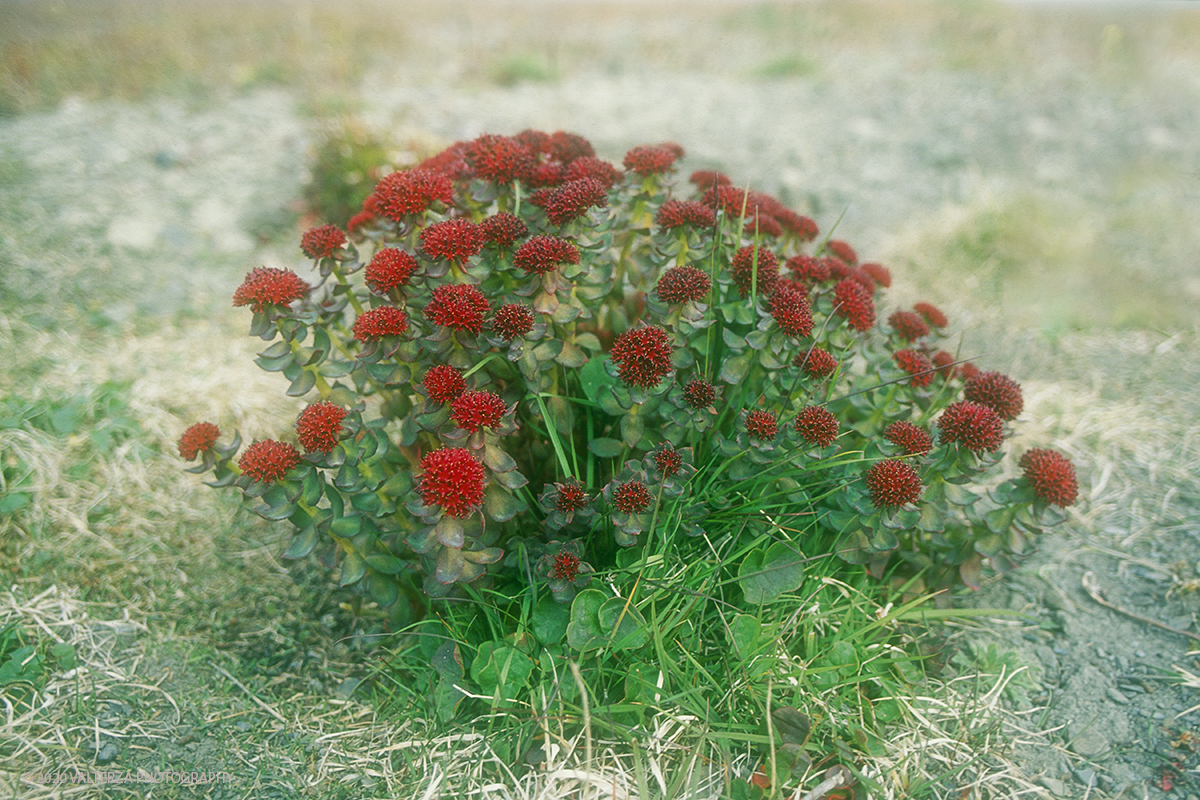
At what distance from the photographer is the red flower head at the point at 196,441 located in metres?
1.99

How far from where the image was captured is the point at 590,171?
2182 mm

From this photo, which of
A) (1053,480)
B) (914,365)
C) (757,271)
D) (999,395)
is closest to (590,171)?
(757,271)

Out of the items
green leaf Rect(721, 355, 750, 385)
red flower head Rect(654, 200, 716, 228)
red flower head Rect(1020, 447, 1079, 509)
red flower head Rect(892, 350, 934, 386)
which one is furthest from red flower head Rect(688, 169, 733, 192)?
red flower head Rect(1020, 447, 1079, 509)

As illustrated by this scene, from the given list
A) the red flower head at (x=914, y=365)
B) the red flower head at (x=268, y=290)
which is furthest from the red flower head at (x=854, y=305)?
the red flower head at (x=268, y=290)

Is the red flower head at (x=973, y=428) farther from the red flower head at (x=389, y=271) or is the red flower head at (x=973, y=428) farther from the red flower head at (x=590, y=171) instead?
the red flower head at (x=389, y=271)

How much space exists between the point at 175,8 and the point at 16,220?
7.77m

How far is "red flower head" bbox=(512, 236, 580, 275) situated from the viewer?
188 centimetres

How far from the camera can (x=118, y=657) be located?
7.69 feet

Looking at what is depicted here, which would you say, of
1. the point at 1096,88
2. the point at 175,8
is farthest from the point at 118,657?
the point at 175,8

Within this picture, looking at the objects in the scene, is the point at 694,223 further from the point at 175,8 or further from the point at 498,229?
the point at 175,8

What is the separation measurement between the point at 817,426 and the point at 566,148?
1.26m

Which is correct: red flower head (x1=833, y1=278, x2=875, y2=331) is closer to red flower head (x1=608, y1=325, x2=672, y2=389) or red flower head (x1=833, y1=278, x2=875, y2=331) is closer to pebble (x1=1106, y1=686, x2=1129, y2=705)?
red flower head (x1=608, y1=325, x2=672, y2=389)

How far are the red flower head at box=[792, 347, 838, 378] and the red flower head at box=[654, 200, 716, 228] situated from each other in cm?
49

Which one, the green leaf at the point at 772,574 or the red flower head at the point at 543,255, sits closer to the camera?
the red flower head at the point at 543,255
